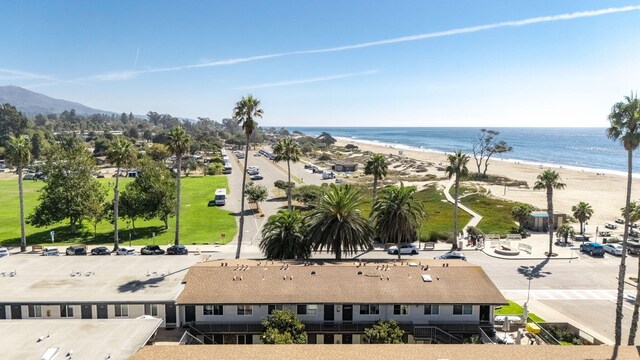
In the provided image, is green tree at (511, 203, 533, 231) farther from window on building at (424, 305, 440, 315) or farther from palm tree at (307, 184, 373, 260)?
window on building at (424, 305, 440, 315)

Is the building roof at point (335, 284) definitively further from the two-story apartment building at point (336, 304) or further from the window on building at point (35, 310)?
the window on building at point (35, 310)

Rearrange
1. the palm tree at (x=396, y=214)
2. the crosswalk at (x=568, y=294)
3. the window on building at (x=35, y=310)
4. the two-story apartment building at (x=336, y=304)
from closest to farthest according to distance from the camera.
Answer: the two-story apartment building at (x=336, y=304), the window on building at (x=35, y=310), the crosswalk at (x=568, y=294), the palm tree at (x=396, y=214)

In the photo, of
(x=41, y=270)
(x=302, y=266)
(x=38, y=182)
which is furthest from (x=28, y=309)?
(x=38, y=182)

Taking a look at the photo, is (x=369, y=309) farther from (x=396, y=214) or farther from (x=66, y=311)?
(x=66, y=311)

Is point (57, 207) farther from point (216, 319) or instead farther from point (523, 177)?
point (523, 177)

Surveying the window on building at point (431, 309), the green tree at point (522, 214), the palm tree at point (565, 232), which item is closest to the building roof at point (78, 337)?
the window on building at point (431, 309)
